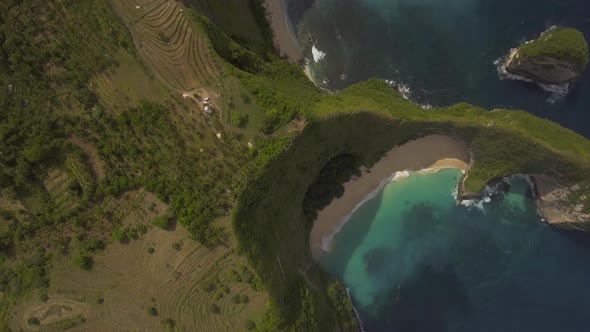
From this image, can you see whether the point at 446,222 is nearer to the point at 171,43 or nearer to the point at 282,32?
the point at 282,32

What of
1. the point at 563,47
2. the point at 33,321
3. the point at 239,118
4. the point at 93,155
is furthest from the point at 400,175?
the point at 33,321

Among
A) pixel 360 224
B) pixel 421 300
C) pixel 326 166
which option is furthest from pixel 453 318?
pixel 326 166

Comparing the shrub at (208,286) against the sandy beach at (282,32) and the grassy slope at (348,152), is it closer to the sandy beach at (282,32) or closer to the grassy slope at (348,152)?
the grassy slope at (348,152)

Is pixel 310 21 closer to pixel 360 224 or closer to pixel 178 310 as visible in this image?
pixel 360 224

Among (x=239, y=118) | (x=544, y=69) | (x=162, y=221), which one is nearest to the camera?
(x=162, y=221)

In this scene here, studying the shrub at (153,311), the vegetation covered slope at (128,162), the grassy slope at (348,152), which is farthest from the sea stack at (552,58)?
the shrub at (153,311)

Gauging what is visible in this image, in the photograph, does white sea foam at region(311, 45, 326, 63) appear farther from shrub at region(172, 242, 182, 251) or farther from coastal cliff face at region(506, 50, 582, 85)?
shrub at region(172, 242, 182, 251)

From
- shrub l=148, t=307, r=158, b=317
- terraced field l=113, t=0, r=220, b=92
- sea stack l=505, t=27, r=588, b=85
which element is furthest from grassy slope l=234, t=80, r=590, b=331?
terraced field l=113, t=0, r=220, b=92
